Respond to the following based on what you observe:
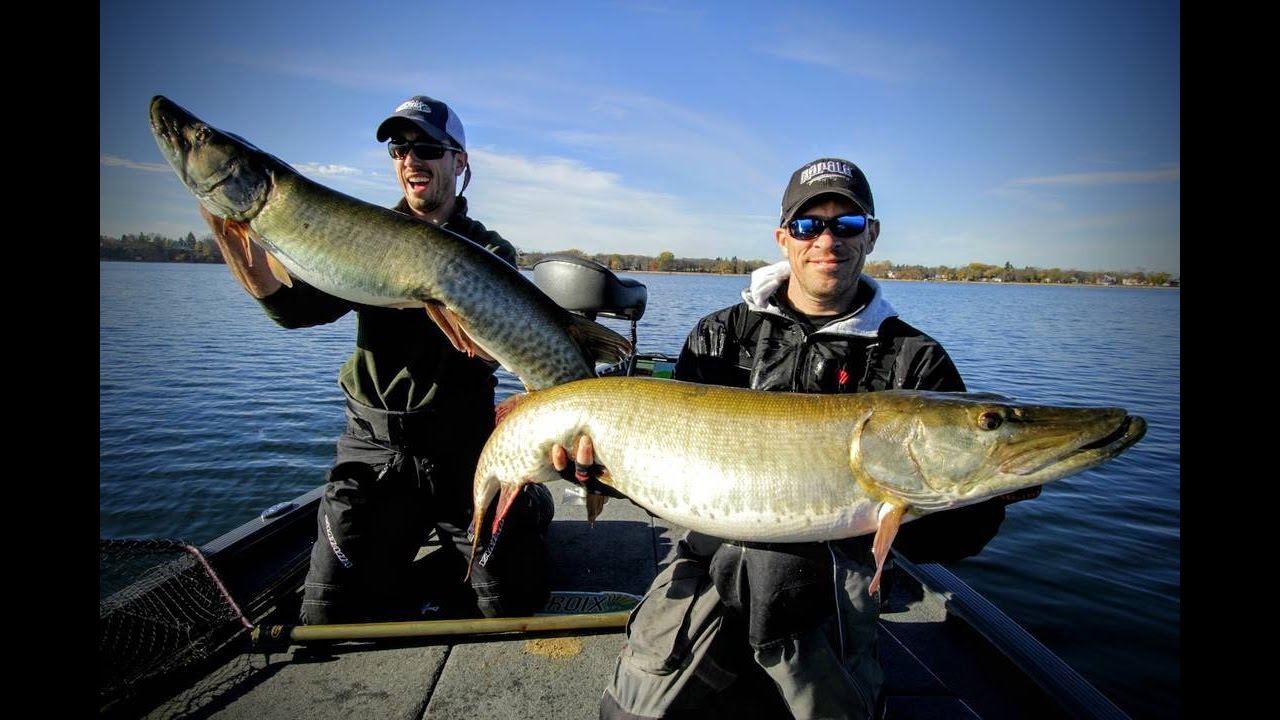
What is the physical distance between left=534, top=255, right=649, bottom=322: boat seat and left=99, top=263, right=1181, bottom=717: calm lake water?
10.6 ft

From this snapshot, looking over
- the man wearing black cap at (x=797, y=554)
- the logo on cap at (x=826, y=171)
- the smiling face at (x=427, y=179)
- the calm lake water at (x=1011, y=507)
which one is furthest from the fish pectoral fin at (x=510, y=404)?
the calm lake water at (x=1011, y=507)

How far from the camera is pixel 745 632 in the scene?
249cm

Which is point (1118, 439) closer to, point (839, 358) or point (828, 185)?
point (839, 358)

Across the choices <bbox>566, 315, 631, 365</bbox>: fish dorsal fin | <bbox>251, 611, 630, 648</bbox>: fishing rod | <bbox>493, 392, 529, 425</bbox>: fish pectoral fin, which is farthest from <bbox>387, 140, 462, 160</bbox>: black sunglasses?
<bbox>251, 611, 630, 648</bbox>: fishing rod

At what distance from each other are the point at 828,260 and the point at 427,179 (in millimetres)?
2100

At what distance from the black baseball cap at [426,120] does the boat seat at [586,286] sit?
1.53 metres

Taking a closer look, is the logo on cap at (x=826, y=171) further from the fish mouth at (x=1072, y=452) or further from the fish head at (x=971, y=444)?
the fish mouth at (x=1072, y=452)

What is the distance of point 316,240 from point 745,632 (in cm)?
235

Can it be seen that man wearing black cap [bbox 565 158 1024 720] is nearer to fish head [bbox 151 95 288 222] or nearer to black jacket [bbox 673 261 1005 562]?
black jacket [bbox 673 261 1005 562]

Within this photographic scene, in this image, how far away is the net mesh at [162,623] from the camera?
259cm

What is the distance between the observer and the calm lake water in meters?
Answer: 6.14

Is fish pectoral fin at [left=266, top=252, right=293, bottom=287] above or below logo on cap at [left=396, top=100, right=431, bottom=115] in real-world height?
below
